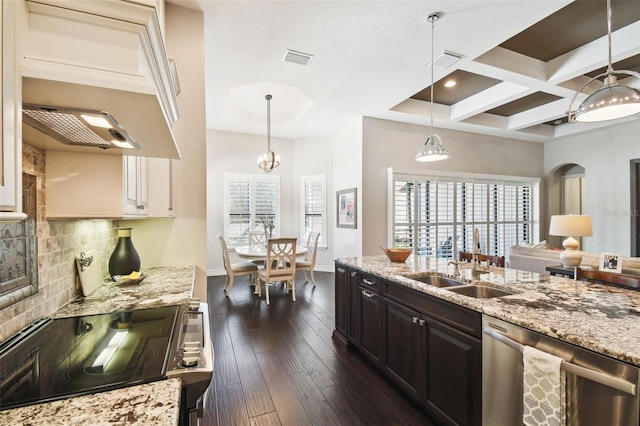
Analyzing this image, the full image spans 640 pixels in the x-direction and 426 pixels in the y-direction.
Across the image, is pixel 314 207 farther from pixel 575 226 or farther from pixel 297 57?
pixel 575 226

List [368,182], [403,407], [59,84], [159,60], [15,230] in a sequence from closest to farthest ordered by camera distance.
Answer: [59,84], [159,60], [15,230], [403,407], [368,182]

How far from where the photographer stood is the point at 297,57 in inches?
130

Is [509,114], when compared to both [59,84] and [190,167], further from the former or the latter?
[59,84]

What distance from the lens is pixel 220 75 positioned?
372cm

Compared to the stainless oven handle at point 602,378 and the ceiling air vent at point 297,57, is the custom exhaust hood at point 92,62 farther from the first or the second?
the ceiling air vent at point 297,57

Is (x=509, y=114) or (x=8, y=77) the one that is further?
(x=509, y=114)

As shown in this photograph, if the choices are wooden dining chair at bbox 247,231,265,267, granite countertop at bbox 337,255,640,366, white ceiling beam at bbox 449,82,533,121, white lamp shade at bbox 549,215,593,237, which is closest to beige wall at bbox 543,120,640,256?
white lamp shade at bbox 549,215,593,237

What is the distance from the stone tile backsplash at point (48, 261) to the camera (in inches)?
46.5

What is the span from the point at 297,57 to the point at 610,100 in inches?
107

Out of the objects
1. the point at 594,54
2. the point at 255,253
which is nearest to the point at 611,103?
the point at 594,54

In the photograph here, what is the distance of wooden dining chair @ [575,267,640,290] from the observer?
1.94 meters

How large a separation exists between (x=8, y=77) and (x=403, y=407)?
96.9 inches

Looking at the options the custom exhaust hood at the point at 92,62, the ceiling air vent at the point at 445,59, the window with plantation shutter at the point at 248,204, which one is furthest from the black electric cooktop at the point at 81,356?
the window with plantation shutter at the point at 248,204

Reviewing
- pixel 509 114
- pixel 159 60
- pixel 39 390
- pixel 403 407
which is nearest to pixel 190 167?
pixel 159 60
